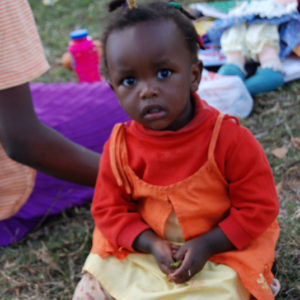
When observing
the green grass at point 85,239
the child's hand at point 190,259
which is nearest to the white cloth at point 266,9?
the green grass at point 85,239

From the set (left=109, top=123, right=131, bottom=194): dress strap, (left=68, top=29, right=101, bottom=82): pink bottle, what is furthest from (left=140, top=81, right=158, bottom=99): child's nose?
(left=68, top=29, right=101, bottom=82): pink bottle

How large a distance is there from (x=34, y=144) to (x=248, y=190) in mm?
955

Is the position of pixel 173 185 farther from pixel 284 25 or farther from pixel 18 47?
pixel 284 25

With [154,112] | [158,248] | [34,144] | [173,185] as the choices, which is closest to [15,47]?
[34,144]

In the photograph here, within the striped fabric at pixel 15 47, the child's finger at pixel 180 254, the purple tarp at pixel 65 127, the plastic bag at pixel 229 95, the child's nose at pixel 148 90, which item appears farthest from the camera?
the plastic bag at pixel 229 95

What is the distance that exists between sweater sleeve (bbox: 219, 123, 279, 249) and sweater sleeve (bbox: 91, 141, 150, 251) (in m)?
0.33

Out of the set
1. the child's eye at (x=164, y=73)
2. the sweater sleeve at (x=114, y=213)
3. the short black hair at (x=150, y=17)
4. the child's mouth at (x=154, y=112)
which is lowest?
the sweater sleeve at (x=114, y=213)

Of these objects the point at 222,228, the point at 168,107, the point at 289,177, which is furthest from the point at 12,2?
the point at 289,177

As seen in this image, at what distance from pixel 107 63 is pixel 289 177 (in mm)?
1257

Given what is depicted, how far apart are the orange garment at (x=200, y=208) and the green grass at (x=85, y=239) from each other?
0.31 m

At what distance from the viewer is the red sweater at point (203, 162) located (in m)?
1.46

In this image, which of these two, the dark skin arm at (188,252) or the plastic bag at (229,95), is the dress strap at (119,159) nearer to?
the dark skin arm at (188,252)

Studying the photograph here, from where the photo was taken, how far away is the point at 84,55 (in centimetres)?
330

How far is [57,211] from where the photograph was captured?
246 centimetres
